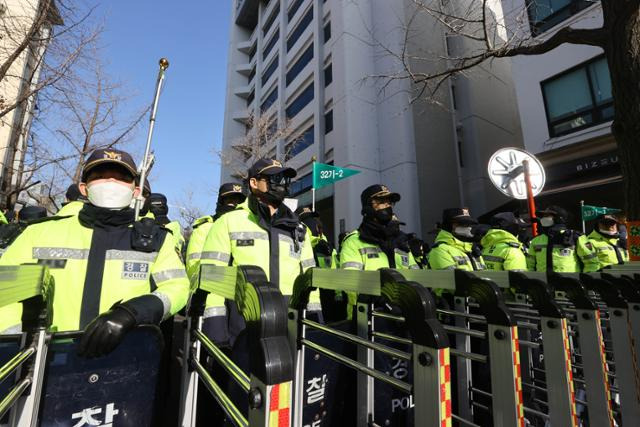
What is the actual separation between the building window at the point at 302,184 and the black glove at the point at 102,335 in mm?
20706

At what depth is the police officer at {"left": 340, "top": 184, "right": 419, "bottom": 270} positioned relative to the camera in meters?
3.36

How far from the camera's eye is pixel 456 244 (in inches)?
170

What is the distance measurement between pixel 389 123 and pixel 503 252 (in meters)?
14.8

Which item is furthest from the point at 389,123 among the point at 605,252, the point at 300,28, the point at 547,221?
the point at 605,252

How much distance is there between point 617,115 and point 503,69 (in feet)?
64.2

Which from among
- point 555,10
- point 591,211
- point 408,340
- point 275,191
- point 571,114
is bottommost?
point 408,340

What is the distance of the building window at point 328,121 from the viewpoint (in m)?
20.4

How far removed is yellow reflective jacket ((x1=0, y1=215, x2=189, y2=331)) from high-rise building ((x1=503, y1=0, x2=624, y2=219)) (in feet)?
36.6

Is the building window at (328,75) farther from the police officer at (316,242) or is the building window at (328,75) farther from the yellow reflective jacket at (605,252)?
the yellow reflective jacket at (605,252)

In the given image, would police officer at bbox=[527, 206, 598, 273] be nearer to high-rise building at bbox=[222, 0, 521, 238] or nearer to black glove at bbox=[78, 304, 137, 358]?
black glove at bbox=[78, 304, 137, 358]

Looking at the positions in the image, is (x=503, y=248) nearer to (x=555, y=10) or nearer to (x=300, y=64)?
(x=555, y=10)

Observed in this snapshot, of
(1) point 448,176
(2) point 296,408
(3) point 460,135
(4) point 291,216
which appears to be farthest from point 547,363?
(3) point 460,135

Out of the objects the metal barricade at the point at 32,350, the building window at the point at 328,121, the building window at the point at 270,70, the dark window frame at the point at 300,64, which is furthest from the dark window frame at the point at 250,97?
the metal barricade at the point at 32,350

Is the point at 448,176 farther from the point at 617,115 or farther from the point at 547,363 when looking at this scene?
the point at 547,363
